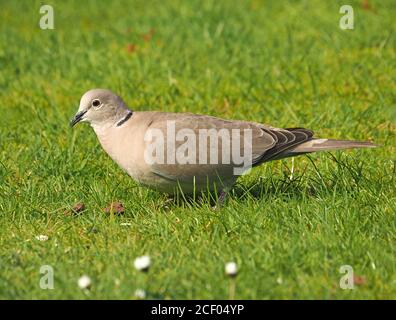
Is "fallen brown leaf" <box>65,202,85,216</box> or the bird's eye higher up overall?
the bird's eye

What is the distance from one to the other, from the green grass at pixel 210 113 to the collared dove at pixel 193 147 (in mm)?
192

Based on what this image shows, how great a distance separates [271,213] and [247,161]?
21.3 inches

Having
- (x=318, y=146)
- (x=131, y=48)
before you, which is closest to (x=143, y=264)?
(x=318, y=146)

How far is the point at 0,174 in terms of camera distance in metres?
5.64

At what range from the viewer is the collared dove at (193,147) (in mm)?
5039

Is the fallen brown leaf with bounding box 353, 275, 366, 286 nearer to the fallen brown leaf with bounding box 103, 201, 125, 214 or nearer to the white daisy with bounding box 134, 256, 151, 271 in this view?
the white daisy with bounding box 134, 256, 151, 271

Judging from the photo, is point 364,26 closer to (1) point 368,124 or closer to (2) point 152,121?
(1) point 368,124

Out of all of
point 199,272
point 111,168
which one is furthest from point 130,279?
point 111,168

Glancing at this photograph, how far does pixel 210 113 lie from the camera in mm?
6848

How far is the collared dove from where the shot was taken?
16.5ft

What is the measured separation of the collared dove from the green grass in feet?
0.63

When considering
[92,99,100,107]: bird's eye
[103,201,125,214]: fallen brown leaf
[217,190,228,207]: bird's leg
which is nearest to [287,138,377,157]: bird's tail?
[217,190,228,207]: bird's leg

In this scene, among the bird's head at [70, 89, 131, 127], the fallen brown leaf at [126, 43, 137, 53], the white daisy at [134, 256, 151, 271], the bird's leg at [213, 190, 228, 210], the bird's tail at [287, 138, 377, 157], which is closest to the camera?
the white daisy at [134, 256, 151, 271]

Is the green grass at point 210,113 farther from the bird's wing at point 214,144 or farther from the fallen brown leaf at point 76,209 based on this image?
the bird's wing at point 214,144
